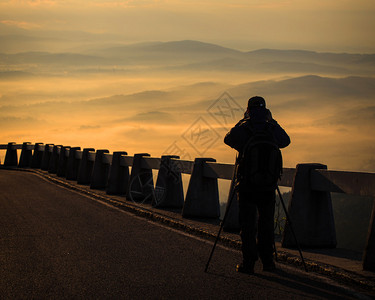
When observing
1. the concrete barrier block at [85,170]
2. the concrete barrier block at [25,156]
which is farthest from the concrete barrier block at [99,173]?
the concrete barrier block at [25,156]

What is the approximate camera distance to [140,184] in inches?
622

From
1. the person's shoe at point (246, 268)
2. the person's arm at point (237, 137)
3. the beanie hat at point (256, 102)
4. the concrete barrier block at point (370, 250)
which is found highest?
the beanie hat at point (256, 102)

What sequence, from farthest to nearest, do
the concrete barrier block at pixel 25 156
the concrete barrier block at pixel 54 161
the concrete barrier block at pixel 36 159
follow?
the concrete barrier block at pixel 25 156
the concrete barrier block at pixel 36 159
the concrete barrier block at pixel 54 161

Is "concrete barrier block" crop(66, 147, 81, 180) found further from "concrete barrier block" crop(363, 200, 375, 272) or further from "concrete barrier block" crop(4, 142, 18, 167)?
"concrete barrier block" crop(363, 200, 375, 272)

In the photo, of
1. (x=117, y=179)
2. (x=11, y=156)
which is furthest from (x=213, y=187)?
(x=11, y=156)

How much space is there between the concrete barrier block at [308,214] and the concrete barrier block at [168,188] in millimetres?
4981

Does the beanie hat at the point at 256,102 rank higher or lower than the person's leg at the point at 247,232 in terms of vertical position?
higher

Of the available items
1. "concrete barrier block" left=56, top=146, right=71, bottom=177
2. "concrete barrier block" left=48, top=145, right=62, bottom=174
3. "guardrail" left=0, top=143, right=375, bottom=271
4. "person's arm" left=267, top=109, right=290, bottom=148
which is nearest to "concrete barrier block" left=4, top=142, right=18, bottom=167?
"concrete barrier block" left=48, top=145, right=62, bottom=174

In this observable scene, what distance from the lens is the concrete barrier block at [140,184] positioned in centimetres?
1566

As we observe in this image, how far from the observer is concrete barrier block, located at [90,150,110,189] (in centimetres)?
1958

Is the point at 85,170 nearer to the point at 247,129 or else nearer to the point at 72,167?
the point at 72,167

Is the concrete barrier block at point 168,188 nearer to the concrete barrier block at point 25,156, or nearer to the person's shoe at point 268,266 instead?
the person's shoe at point 268,266

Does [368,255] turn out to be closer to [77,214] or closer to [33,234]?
[33,234]

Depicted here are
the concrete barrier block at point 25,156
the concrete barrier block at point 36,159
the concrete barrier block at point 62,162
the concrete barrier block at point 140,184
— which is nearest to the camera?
the concrete barrier block at point 140,184
